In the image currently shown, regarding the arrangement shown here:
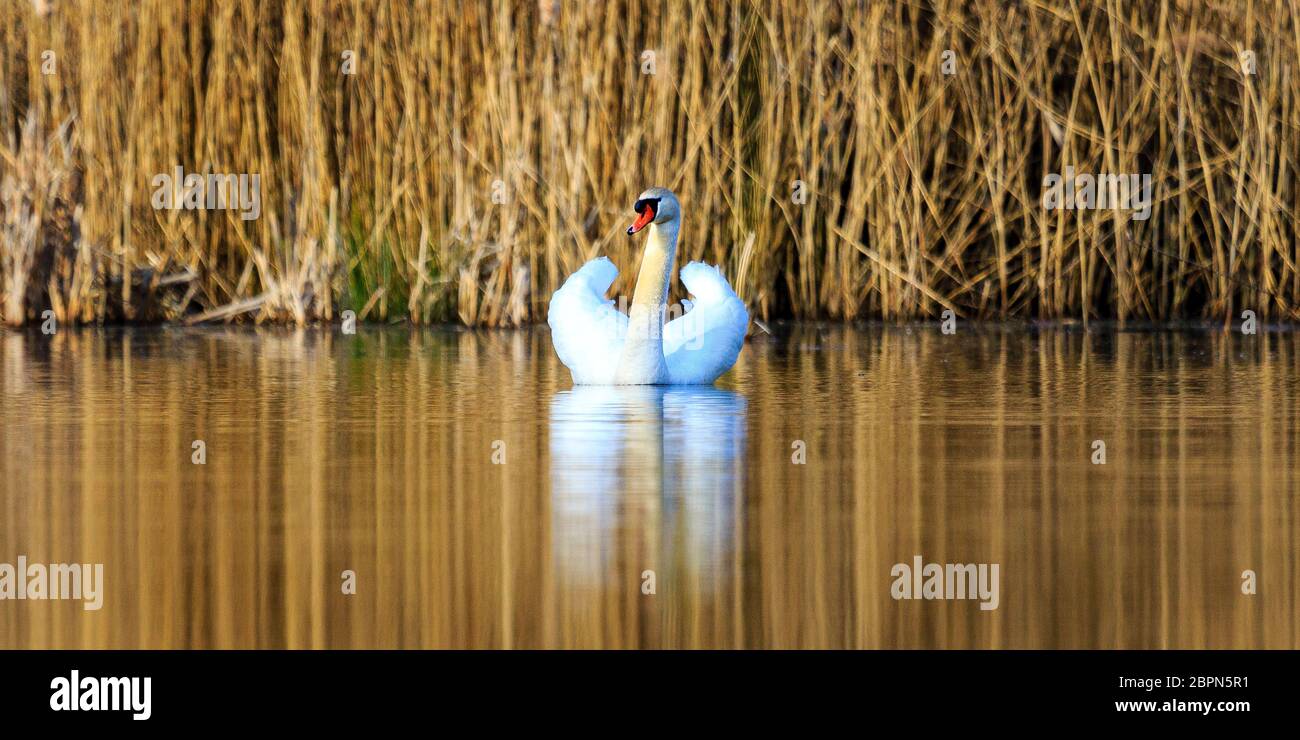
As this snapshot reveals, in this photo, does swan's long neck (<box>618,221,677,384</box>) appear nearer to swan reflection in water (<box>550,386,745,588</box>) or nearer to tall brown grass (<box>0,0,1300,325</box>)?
swan reflection in water (<box>550,386,745,588</box>)

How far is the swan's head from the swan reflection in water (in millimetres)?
742

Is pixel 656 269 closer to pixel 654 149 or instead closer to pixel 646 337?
pixel 646 337

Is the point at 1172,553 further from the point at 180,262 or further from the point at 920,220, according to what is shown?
the point at 180,262

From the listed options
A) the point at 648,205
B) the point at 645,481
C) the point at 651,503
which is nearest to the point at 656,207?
the point at 648,205

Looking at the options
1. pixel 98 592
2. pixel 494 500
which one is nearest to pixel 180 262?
pixel 494 500

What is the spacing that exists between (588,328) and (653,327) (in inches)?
15.4

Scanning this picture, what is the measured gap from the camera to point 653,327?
371 inches

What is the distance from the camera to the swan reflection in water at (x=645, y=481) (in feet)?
17.6

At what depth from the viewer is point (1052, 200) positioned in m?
13.2

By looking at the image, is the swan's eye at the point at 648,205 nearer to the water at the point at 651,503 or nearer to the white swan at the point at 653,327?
the white swan at the point at 653,327

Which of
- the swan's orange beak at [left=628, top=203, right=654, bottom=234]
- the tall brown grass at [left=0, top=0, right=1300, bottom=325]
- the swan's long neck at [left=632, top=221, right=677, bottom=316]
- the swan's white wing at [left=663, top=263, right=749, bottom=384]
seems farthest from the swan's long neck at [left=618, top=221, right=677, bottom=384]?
the tall brown grass at [left=0, top=0, right=1300, bottom=325]

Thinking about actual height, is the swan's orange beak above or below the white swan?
above

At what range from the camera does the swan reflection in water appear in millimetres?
5355
